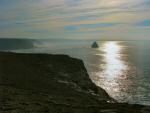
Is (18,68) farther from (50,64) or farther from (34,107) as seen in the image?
(34,107)

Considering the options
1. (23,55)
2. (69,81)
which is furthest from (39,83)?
(23,55)

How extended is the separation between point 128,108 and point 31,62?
28.7 meters

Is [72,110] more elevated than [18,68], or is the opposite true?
[18,68]

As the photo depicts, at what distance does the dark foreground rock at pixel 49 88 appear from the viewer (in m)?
16.6

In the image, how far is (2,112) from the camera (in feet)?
49.6

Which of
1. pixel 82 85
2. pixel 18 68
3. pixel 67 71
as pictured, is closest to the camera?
pixel 82 85

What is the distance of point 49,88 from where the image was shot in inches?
1202

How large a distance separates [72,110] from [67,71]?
25832 mm

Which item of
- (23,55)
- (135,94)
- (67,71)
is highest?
(23,55)

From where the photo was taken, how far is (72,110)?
53.0ft

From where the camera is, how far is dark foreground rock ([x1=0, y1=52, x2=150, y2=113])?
1662 cm

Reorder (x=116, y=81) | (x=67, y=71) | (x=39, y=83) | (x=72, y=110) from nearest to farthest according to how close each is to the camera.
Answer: (x=72, y=110) < (x=39, y=83) < (x=67, y=71) < (x=116, y=81)

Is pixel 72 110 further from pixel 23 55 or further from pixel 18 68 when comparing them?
pixel 23 55

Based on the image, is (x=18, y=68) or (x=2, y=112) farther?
(x=18, y=68)
